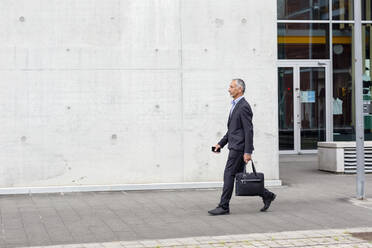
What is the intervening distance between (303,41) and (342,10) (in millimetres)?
1571

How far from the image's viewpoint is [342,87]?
66.3 feet

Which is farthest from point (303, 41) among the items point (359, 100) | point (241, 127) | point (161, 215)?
point (161, 215)

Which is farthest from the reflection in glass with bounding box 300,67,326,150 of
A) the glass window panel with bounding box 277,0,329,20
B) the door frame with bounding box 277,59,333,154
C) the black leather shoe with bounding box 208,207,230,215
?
the black leather shoe with bounding box 208,207,230,215

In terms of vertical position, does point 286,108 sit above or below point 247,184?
above

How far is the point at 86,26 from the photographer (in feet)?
38.7

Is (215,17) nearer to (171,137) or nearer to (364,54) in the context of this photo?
(171,137)

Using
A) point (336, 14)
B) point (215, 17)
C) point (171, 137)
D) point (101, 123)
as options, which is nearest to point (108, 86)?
point (101, 123)

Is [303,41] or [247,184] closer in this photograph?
[247,184]

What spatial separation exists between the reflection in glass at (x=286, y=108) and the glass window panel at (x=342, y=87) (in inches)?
52.6

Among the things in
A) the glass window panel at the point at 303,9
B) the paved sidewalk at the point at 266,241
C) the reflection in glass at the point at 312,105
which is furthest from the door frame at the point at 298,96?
the paved sidewalk at the point at 266,241

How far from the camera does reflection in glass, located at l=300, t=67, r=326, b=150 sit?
20016mm

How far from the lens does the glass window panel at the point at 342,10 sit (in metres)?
20.3

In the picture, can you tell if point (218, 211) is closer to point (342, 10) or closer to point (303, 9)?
point (303, 9)

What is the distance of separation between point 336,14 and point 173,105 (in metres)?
9.88
